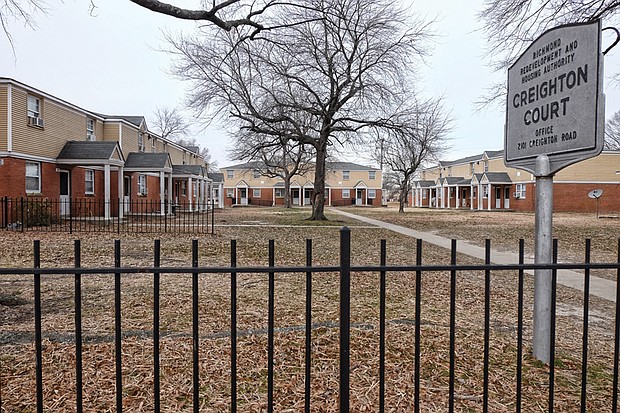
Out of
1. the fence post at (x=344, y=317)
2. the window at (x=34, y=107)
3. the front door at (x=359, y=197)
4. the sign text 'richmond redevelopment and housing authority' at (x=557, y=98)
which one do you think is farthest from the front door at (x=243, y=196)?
the fence post at (x=344, y=317)

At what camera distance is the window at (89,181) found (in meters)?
24.7

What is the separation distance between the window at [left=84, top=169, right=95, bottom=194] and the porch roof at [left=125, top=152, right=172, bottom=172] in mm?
3057

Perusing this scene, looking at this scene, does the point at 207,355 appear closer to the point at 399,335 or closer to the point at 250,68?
the point at 399,335

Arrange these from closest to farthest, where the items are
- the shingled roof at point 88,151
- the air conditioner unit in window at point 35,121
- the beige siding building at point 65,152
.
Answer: the beige siding building at point 65,152
the air conditioner unit in window at point 35,121
the shingled roof at point 88,151

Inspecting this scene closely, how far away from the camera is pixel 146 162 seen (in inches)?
1144

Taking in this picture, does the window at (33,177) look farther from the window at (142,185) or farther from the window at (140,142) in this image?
the window at (142,185)

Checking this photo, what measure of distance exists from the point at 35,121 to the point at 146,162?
9304mm

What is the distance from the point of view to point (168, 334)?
462 centimetres

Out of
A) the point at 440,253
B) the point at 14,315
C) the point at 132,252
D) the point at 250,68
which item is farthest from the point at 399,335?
the point at 250,68

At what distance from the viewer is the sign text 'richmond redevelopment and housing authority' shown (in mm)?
3316

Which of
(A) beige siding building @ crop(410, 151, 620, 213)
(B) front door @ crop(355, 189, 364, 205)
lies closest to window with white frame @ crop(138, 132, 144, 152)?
(A) beige siding building @ crop(410, 151, 620, 213)

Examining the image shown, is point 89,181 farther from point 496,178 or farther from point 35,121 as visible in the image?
point 496,178

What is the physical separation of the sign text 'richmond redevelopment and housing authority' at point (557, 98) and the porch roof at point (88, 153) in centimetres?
2185

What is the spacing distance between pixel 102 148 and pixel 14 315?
1959 centimetres
